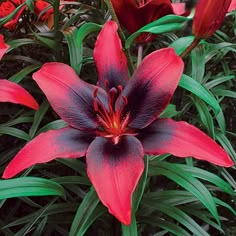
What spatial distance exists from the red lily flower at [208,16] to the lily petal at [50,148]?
21 cm

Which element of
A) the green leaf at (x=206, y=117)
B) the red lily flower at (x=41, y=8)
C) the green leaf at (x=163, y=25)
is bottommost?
the green leaf at (x=206, y=117)

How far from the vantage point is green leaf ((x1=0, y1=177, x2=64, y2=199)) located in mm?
555

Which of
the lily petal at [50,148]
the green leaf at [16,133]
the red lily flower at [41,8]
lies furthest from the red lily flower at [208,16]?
the red lily flower at [41,8]

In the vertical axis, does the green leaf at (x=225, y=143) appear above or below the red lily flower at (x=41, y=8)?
below

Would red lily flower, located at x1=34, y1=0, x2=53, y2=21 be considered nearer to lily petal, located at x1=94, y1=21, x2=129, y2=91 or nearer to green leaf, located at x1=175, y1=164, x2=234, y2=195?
lily petal, located at x1=94, y1=21, x2=129, y2=91

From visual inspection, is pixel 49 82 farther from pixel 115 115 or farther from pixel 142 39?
pixel 142 39

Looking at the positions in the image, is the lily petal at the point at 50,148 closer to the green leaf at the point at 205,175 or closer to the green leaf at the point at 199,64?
the green leaf at the point at 205,175

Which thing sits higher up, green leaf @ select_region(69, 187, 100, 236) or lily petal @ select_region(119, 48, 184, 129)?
lily petal @ select_region(119, 48, 184, 129)

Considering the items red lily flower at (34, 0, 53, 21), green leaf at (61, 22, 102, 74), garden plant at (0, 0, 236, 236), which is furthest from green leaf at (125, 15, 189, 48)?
red lily flower at (34, 0, 53, 21)

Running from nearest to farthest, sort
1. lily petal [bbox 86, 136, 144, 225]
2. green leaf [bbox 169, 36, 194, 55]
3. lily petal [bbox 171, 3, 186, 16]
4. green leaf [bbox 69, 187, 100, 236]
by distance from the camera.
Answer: lily petal [bbox 86, 136, 144, 225]
green leaf [bbox 69, 187, 100, 236]
green leaf [bbox 169, 36, 194, 55]
lily petal [bbox 171, 3, 186, 16]

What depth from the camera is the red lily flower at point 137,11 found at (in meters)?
0.79

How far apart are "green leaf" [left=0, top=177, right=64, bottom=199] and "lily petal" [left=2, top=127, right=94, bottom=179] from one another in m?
0.01

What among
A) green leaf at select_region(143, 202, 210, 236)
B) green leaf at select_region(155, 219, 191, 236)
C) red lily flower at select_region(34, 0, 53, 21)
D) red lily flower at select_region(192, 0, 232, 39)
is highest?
red lily flower at select_region(192, 0, 232, 39)

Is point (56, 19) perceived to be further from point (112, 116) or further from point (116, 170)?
point (116, 170)
